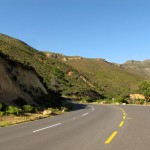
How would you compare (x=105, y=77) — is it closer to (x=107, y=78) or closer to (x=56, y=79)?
(x=107, y=78)

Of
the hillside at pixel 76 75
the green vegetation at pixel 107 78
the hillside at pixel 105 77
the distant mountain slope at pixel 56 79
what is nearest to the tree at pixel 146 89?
the hillside at pixel 76 75

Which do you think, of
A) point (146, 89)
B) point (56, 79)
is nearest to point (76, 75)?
point (56, 79)

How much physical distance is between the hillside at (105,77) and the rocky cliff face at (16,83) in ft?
177

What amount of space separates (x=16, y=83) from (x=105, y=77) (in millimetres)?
87038

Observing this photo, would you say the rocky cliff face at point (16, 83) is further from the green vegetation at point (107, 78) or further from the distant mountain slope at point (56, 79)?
the green vegetation at point (107, 78)

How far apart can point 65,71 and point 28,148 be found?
102 metres

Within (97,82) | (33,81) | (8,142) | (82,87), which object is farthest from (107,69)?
(8,142)

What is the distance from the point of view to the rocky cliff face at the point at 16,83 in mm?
32438

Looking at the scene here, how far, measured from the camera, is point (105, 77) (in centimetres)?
12300

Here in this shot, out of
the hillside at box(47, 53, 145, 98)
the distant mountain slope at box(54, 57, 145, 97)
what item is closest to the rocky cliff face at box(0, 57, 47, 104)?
the hillside at box(47, 53, 145, 98)

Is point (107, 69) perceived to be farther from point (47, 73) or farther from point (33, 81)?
point (33, 81)

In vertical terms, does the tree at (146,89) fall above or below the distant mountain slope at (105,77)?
below

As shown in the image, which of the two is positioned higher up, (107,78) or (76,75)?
(76,75)

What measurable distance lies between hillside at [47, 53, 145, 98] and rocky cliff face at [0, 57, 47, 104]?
53.9 metres
